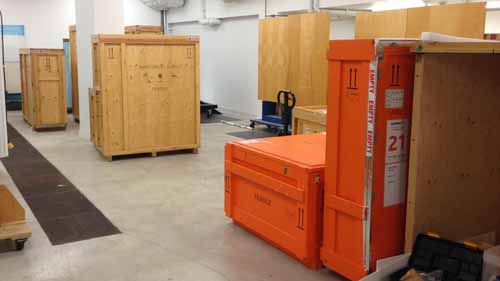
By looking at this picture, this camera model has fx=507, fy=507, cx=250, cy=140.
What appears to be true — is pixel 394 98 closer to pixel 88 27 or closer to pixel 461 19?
pixel 461 19

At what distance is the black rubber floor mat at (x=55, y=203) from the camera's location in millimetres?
4523

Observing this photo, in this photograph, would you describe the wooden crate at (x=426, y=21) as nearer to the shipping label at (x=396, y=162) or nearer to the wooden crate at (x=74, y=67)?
the shipping label at (x=396, y=162)

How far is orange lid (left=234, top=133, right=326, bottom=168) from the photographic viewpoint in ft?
12.6

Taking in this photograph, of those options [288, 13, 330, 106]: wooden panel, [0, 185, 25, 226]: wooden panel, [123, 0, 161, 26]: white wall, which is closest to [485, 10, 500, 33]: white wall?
[288, 13, 330, 106]: wooden panel

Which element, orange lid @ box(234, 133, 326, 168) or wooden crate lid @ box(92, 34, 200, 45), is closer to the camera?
orange lid @ box(234, 133, 326, 168)

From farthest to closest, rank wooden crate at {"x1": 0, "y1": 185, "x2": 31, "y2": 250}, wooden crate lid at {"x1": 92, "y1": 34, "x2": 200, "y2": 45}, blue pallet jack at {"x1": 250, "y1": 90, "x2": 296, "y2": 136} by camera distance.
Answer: blue pallet jack at {"x1": 250, "y1": 90, "x2": 296, "y2": 136} < wooden crate lid at {"x1": 92, "y1": 34, "x2": 200, "y2": 45} < wooden crate at {"x1": 0, "y1": 185, "x2": 31, "y2": 250}

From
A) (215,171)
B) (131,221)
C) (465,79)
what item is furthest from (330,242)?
(215,171)

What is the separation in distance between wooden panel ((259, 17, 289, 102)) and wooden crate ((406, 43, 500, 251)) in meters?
5.99

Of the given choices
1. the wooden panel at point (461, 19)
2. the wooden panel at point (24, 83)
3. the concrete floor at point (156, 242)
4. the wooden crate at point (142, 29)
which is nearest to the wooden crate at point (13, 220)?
the concrete floor at point (156, 242)

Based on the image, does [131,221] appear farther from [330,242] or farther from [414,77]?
[414,77]

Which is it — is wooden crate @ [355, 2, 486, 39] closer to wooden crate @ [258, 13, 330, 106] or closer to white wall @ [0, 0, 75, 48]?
wooden crate @ [258, 13, 330, 106]

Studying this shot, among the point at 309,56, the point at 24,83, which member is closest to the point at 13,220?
the point at 309,56

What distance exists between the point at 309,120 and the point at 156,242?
8.52 feet

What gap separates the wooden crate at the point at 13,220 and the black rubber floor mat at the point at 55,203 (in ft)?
0.96
